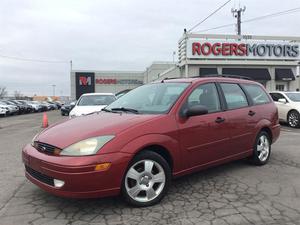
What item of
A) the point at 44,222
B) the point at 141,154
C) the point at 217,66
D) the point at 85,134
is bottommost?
the point at 44,222

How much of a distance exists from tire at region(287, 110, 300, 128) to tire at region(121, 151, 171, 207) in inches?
397

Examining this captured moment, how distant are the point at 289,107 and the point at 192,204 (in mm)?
10429

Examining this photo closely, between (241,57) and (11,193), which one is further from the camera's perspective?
(241,57)

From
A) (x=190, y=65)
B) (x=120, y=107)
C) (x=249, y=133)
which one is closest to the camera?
(x=120, y=107)

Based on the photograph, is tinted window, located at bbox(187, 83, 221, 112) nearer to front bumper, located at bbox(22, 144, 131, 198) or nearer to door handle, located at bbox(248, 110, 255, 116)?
door handle, located at bbox(248, 110, 255, 116)

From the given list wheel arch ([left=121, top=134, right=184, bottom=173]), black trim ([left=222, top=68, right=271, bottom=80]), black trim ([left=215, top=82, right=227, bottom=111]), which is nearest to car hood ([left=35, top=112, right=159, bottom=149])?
wheel arch ([left=121, top=134, right=184, bottom=173])

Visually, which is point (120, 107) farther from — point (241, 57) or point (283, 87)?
point (283, 87)

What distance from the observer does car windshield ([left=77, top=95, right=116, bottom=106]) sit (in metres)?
11.8

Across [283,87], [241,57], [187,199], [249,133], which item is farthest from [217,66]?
[187,199]

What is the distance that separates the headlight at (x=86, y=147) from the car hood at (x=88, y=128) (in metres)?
0.06

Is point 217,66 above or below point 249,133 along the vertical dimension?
above

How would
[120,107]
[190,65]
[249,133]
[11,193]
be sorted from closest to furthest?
[11,193] < [120,107] < [249,133] < [190,65]

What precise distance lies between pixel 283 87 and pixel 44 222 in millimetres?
24018

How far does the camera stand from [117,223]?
3.55 metres
